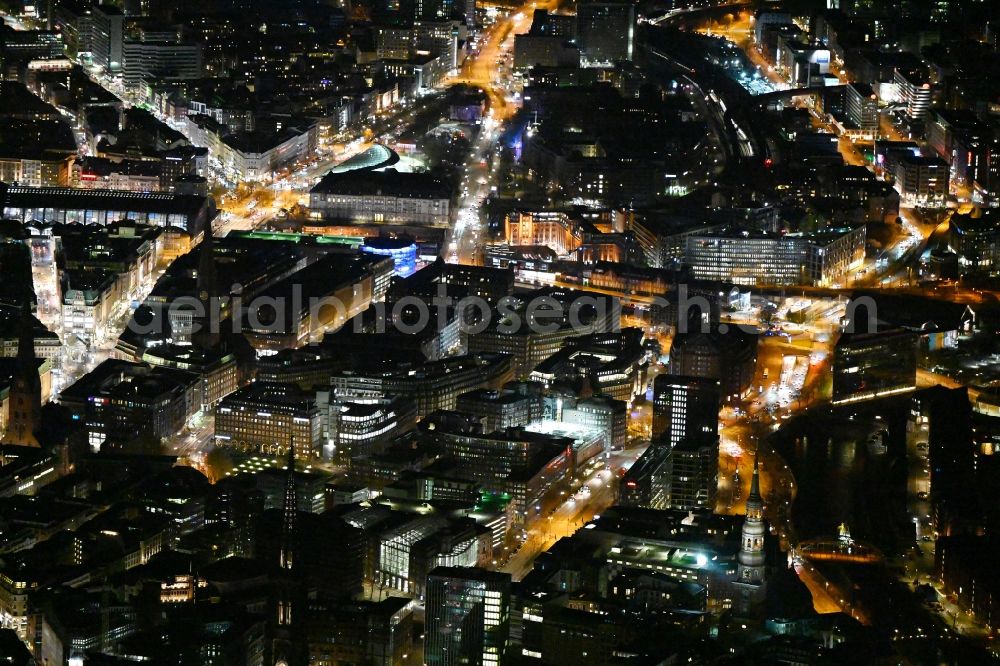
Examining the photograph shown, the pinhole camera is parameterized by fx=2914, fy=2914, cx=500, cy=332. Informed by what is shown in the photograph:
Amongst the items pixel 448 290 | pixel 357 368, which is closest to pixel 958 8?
pixel 448 290

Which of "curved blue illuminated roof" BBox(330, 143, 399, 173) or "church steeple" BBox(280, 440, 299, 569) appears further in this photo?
"curved blue illuminated roof" BBox(330, 143, 399, 173)

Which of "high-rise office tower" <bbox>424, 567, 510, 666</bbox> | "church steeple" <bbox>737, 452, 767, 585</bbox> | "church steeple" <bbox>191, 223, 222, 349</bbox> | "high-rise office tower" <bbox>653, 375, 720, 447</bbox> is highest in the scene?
"church steeple" <bbox>191, 223, 222, 349</bbox>

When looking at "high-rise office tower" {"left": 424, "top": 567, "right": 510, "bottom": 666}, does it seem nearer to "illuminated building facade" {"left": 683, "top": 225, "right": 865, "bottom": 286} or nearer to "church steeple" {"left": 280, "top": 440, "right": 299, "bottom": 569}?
"church steeple" {"left": 280, "top": 440, "right": 299, "bottom": 569}

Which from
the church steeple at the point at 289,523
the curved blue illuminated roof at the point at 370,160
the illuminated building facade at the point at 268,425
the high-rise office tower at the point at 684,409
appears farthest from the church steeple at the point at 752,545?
the curved blue illuminated roof at the point at 370,160

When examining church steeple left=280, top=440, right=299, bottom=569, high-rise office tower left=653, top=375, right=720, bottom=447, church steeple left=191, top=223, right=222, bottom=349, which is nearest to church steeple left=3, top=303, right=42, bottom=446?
church steeple left=191, top=223, right=222, bottom=349

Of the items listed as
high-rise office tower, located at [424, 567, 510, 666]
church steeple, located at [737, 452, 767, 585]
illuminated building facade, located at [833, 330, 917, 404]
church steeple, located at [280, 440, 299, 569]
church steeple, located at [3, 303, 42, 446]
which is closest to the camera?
church steeple, located at [280, 440, 299, 569]

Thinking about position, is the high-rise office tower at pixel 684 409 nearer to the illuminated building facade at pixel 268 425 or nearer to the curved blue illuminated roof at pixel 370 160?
the illuminated building facade at pixel 268 425

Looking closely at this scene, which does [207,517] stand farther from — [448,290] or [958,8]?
[958,8]
